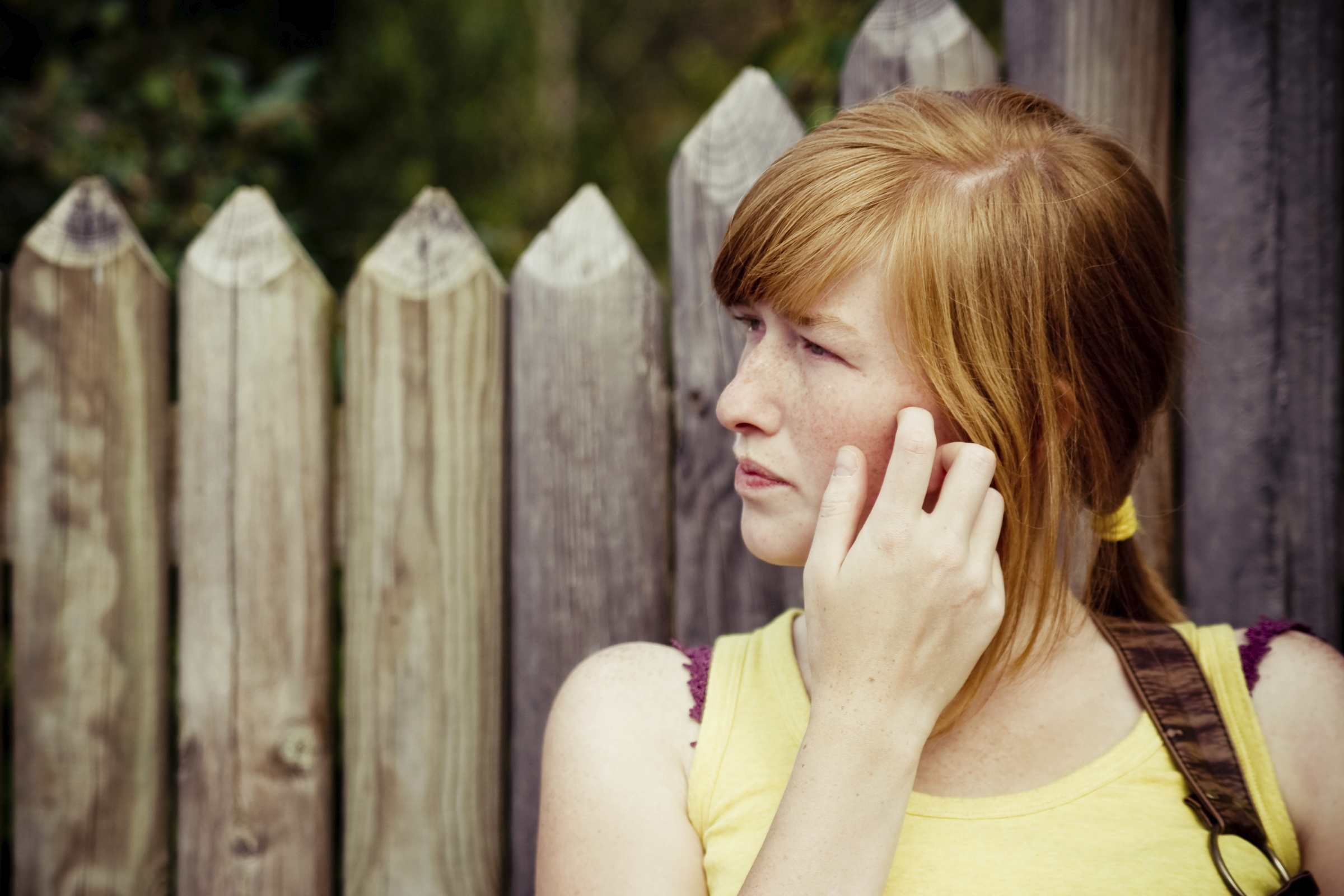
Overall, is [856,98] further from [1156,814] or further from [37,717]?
[37,717]

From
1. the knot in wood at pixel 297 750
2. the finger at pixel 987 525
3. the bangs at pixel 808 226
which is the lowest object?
the knot in wood at pixel 297 750

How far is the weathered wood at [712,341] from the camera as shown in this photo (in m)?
1.79

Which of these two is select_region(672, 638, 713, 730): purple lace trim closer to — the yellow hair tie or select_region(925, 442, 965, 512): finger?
select_region(925, 442, 965, 512): finger

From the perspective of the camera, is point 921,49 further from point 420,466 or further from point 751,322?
point 420,466

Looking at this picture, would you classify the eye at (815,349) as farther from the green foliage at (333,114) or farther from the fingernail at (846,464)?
the green foliage at (333,114)

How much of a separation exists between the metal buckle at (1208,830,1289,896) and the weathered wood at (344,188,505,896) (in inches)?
49.6

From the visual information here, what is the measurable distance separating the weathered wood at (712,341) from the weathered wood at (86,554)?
1038 millimetres

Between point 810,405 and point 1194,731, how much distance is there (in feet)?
2.56

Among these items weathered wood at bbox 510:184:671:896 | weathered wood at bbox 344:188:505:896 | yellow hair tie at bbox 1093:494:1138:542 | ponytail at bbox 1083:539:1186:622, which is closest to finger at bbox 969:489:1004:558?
yellow hair tie at bbox 1093:494:1138:542

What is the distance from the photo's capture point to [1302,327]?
1.77 meters

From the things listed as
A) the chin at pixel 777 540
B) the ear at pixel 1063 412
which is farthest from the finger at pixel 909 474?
the ear at pixel 1063 412

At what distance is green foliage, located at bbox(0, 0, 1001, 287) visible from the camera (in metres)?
2.59

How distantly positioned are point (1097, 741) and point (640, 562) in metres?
0.86

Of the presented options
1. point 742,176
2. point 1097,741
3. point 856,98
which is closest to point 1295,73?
point 856,98
